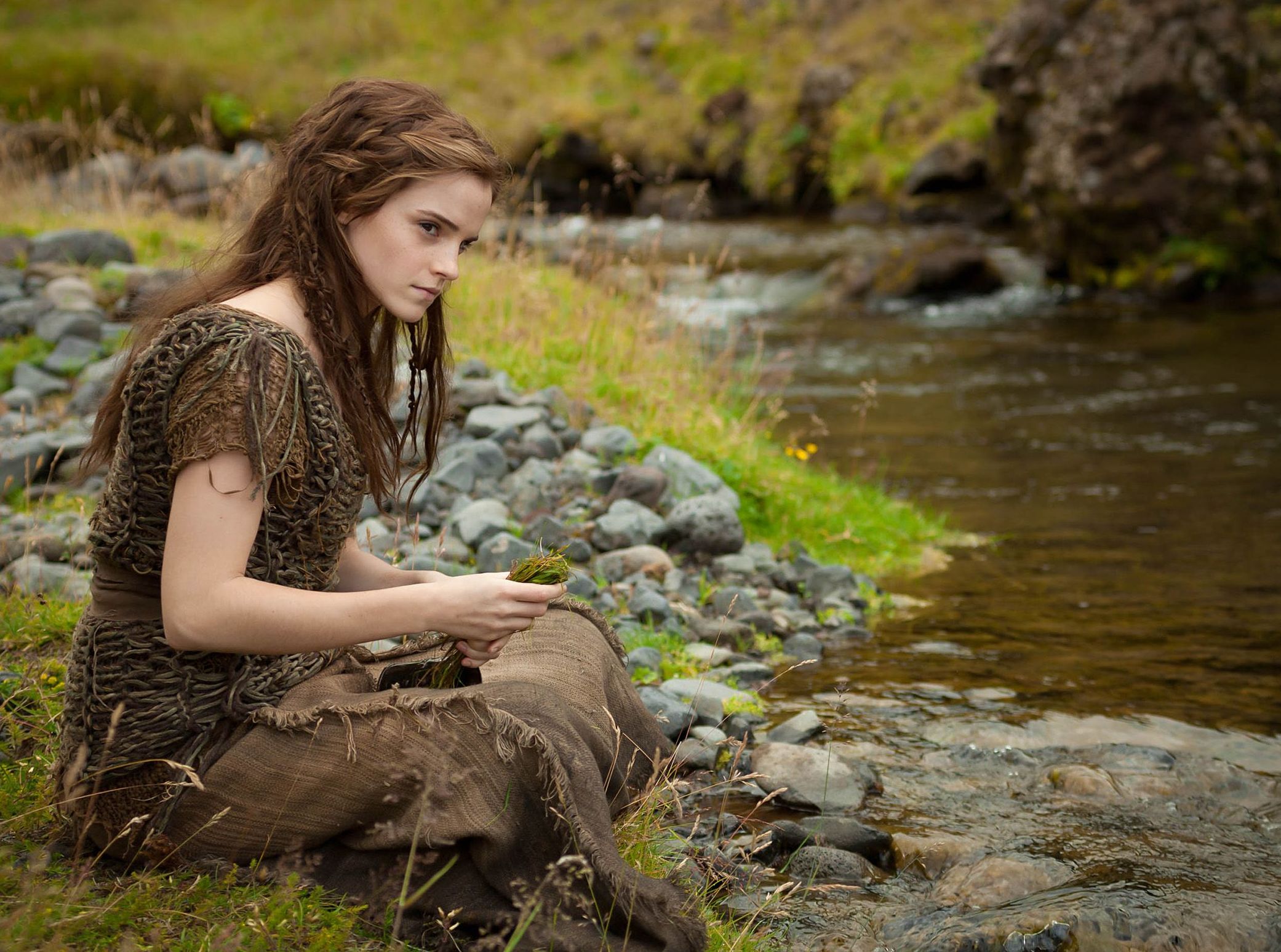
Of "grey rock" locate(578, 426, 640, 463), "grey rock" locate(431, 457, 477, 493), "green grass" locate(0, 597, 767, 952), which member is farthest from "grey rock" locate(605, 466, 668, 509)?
"green grass" locate(0, 597, 767, 952)

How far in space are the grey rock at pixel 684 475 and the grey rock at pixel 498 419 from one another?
0.63 meters

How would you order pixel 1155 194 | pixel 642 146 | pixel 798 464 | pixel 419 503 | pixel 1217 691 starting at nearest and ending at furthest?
pixel 1217 691 → pixel 419 503 → pixel 798 464 → pixel 1155 194 → pixel 642 146

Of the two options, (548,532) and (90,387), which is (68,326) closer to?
(90,387)

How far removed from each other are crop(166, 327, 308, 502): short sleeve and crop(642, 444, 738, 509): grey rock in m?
3.52

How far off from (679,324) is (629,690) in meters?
4.44

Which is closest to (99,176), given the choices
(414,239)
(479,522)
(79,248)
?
(79,248)

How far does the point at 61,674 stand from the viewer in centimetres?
338

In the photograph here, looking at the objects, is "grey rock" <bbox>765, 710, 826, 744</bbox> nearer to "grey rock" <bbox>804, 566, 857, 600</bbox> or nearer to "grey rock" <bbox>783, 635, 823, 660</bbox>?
"grey rock" <bbox>783, 635, 823, 660</bbox>

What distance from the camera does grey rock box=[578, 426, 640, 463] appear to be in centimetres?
594

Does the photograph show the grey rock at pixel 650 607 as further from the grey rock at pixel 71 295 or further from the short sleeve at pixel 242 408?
the grey rock at pixel 71 295

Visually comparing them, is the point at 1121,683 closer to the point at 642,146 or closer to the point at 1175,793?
the point at 1175,793

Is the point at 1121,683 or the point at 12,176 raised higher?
the point at 12,176

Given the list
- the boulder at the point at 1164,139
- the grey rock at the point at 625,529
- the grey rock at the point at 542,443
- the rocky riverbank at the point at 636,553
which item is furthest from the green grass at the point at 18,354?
the boulder at the point at 1164,139

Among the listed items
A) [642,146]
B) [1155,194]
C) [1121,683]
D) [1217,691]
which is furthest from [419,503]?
[642,146]
